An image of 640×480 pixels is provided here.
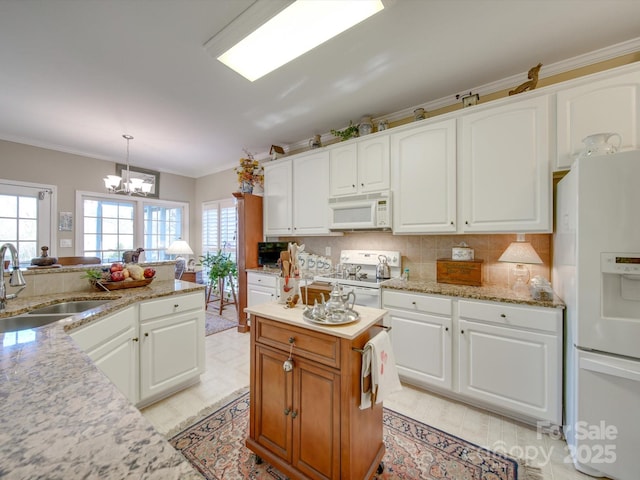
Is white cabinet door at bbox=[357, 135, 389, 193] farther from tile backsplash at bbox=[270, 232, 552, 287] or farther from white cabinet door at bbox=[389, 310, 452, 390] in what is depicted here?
white cabinet door at bbox=[389, 310, 452, 390]

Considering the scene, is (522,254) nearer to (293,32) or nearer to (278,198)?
(293,32)

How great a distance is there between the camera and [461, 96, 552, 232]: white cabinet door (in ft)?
6.45

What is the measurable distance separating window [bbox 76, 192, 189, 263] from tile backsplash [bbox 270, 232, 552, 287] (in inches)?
141

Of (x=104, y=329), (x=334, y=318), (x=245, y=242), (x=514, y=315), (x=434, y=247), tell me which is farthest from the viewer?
(x=245, y=242)

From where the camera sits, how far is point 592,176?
57.3 inches

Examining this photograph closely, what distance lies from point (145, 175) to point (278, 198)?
9.97ft

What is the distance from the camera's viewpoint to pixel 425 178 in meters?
2.48

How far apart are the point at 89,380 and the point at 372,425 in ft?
4.24

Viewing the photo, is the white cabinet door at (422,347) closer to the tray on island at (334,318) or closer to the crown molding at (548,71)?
the tray on island at (334,318)

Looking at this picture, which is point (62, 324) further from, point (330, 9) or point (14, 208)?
point (14, 208)

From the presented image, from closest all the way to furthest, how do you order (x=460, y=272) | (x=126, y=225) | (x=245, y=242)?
(x=460, y=272) < (x=245, y=242) < (x=126, y=225)

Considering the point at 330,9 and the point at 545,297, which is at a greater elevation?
the point at 330,9

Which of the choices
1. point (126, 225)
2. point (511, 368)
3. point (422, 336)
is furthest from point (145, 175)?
point (511, 368)

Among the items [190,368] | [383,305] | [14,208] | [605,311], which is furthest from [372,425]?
[14,208]
